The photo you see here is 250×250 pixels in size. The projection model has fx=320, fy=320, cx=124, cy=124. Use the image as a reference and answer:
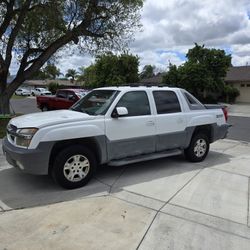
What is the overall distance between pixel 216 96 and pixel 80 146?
31.6m

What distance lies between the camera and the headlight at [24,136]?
16.7 ft

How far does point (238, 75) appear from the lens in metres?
37.8

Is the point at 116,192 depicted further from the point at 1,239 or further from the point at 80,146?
the point at 1,239

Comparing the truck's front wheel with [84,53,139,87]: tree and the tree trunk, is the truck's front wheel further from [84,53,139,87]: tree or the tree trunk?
[84,53,139,87]: tree

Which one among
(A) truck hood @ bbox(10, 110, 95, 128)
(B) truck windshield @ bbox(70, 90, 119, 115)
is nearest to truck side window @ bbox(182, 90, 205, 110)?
(B) truck windshield @ bbox(70, 90, 119, 115)

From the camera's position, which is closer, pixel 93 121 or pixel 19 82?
pixel 93 121

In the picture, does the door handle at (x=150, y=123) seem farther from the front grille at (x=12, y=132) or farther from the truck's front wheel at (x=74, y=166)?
the front grille at (x=12, y=132)

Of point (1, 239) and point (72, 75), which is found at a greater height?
point (72, 75)

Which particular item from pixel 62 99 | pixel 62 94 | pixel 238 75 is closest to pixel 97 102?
pixel 62 99

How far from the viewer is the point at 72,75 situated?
108m

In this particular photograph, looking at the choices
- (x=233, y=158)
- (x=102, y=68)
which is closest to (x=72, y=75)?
(x=102, y=68)

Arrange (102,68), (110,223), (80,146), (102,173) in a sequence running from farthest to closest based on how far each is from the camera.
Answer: (102,68)
(102,173)
(80,146)
(110,223)

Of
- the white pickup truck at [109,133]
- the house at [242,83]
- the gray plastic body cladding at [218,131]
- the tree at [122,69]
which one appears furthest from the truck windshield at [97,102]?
the house at [242,83]

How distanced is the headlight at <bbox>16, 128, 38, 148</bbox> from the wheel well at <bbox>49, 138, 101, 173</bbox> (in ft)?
1.35
